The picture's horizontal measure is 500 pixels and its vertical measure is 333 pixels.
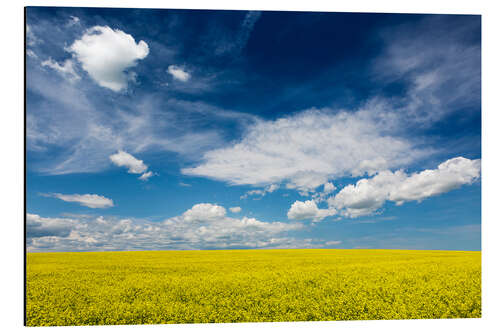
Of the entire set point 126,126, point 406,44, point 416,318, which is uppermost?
point 406,44

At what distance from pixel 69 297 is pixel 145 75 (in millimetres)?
5880

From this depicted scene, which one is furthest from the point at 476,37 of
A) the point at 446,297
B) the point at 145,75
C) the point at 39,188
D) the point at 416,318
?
the point at 39,188

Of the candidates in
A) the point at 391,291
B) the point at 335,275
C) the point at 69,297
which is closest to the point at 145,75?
the point at 69,297

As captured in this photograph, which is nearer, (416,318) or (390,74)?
(416,318)

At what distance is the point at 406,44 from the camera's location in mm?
9234

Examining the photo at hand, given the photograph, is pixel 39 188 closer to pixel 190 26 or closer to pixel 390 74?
pixel 190 26

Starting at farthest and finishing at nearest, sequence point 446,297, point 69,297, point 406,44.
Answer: point 406,44 → point 446,297 → point 69,297

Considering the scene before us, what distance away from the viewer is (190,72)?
29.6 feet

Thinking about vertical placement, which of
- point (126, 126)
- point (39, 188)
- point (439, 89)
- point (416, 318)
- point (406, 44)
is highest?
point (406, 44)

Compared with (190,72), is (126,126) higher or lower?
lower

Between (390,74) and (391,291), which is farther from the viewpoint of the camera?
(390,74)

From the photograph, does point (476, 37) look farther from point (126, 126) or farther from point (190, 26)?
point (126, 126)

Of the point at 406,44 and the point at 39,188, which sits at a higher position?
the point at 406,44

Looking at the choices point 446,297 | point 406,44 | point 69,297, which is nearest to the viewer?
point 69,297
